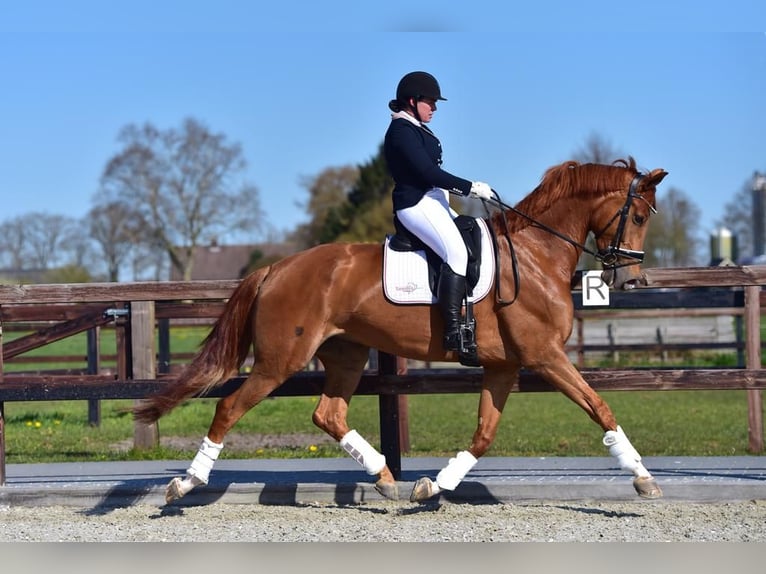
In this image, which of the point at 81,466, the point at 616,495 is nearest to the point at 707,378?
the point at 616,495

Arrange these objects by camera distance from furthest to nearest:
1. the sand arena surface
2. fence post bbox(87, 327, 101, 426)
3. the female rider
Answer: fence post bbox(87, 327, 101, 426)
the female rider
the sand arena surface

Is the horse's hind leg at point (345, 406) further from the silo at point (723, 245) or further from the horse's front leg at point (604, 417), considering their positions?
the silo at point (723, 245)

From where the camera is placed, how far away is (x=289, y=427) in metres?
12.4

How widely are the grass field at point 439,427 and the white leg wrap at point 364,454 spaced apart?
219 centimetres

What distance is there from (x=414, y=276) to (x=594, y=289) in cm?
139

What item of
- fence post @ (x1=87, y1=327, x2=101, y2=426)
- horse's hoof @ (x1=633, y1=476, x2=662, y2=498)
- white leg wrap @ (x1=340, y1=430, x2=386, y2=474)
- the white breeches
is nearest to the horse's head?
the white breeches

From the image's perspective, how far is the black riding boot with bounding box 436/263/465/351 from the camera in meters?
6.50

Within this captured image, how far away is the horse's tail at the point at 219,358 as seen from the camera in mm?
6992

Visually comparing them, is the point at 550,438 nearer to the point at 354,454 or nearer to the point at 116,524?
the point at 354,454

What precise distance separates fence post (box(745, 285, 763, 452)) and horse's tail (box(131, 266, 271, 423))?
14.7 ft

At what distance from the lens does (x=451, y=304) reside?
21.3ft

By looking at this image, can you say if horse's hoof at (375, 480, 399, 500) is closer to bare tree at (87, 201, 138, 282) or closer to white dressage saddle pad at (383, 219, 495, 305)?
white dressage saddle pad at (383, 219, 495, 305)

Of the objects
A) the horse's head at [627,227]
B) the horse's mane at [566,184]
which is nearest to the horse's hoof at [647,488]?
the horse's head at [627,227]

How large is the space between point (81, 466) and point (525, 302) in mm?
4611
